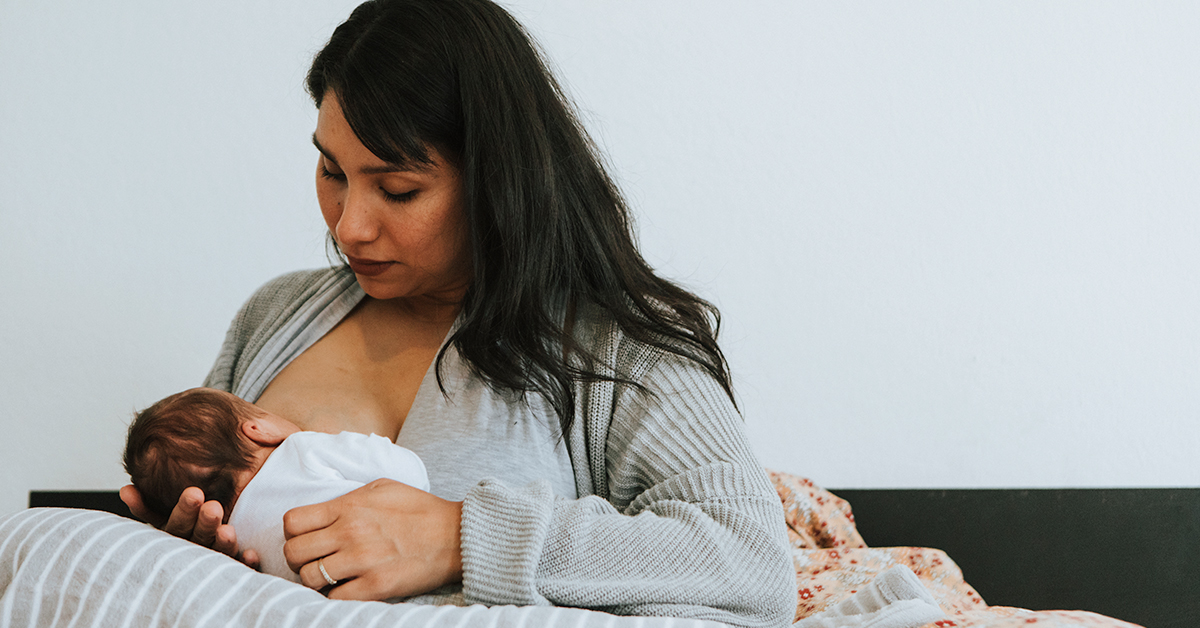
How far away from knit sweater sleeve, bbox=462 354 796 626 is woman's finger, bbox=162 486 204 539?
0.87ft

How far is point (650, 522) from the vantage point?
822mm

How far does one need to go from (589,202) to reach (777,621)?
52 centimetres

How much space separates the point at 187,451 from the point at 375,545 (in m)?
0.25

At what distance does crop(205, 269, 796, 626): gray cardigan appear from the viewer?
770 mm

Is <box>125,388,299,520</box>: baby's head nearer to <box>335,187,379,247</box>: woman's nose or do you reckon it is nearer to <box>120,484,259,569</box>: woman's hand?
→ <box>120,484,259,569</box>: woman's hand

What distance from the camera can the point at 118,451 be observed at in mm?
1724

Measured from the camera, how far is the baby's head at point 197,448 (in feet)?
2.91

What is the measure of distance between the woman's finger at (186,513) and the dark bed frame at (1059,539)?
86cm

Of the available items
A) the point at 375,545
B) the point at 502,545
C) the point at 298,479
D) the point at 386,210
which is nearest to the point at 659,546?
the point at 502,545

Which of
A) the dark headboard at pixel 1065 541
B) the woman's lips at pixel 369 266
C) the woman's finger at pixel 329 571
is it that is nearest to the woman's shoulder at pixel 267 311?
the woman's lips at pixel 369 266

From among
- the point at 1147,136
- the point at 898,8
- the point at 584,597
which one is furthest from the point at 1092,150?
the point at 584,597

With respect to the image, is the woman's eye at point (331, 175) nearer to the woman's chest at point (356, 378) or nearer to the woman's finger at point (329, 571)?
the woman's chest at point (356, 378)

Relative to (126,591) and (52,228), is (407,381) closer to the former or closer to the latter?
(126,591)

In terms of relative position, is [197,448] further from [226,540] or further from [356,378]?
[356,378]
